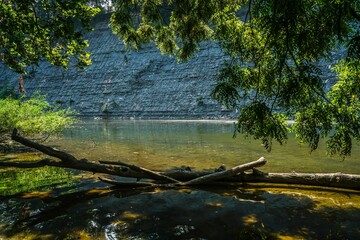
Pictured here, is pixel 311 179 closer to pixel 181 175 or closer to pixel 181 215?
pixel 181 175

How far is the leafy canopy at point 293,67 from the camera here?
4.37 metres

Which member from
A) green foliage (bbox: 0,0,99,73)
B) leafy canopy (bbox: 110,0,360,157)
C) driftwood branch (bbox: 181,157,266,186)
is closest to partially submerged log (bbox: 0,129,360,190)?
driftwood branch (bbox: 181,157,266,186)

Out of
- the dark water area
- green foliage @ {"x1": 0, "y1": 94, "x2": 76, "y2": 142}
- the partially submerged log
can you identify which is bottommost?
the dark water area

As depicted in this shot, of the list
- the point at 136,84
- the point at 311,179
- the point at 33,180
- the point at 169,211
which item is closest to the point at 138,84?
the point at 136,84

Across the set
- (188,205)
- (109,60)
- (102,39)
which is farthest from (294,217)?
(102,39)

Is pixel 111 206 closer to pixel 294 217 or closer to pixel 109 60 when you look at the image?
pixel 294 217

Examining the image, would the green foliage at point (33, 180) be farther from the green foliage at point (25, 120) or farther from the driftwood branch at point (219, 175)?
the green foliage at point (25, 120)

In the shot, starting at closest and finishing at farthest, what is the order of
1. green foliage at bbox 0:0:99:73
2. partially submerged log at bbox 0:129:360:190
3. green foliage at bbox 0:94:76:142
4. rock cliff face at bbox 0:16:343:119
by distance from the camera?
partially submerged log at bbox 0:129:360:190 → green foliage at bbox 0:0:99:73 → green foliage at bbox 0:94:76:142 → rock cliff face at bbox 0:16:343:119

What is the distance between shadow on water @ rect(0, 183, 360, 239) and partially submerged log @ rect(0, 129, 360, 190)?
271 millimetres

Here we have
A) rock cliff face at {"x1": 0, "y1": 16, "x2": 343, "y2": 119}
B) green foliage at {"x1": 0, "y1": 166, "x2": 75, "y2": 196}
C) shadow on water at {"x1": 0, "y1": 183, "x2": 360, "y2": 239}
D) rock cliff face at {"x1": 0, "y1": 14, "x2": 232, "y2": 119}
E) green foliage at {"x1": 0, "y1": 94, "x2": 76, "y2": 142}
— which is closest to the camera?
shadow on water at {"x1": 0, "y1": 183, "x2": 360, "y2": 239}

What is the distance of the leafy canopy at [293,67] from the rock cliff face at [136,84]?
35.7 metres

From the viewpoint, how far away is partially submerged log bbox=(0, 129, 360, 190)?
6.72m

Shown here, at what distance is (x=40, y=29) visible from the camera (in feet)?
30.9

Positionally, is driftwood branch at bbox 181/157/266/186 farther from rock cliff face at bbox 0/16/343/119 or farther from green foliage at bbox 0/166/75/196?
rock cliff face at bbox 0/16/343/119
